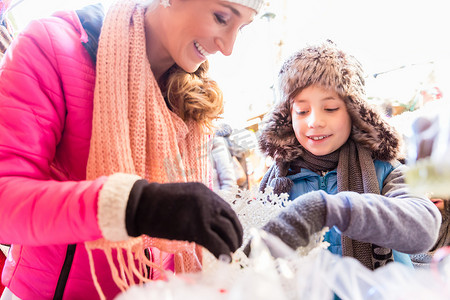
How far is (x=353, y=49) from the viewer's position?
111 cm

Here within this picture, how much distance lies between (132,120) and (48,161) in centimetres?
19

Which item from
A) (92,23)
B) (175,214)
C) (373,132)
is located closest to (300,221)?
(175,214)

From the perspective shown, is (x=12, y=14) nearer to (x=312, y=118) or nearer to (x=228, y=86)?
(x=312, y=118)

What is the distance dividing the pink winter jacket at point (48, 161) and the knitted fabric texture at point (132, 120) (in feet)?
0.17

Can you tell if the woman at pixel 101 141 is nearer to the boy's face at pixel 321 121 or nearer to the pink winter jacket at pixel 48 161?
the pink winter jacket at pixel 48 161

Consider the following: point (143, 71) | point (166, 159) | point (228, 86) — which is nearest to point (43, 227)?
point (166, 159)

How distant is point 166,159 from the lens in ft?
2.28

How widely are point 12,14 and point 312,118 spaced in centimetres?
141

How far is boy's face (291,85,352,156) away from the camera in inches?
36.8

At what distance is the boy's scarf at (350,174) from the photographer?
2.71 feet

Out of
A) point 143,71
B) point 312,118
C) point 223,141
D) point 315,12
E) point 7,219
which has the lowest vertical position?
point 223,141

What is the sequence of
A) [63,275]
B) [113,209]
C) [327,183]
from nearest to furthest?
[113,209] → [63,275] → [327,183]

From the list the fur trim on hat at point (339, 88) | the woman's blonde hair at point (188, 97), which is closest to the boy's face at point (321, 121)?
the fur trim on hat at point (339, 88)

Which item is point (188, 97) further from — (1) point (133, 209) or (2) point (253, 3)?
(1) point (133, 209)
